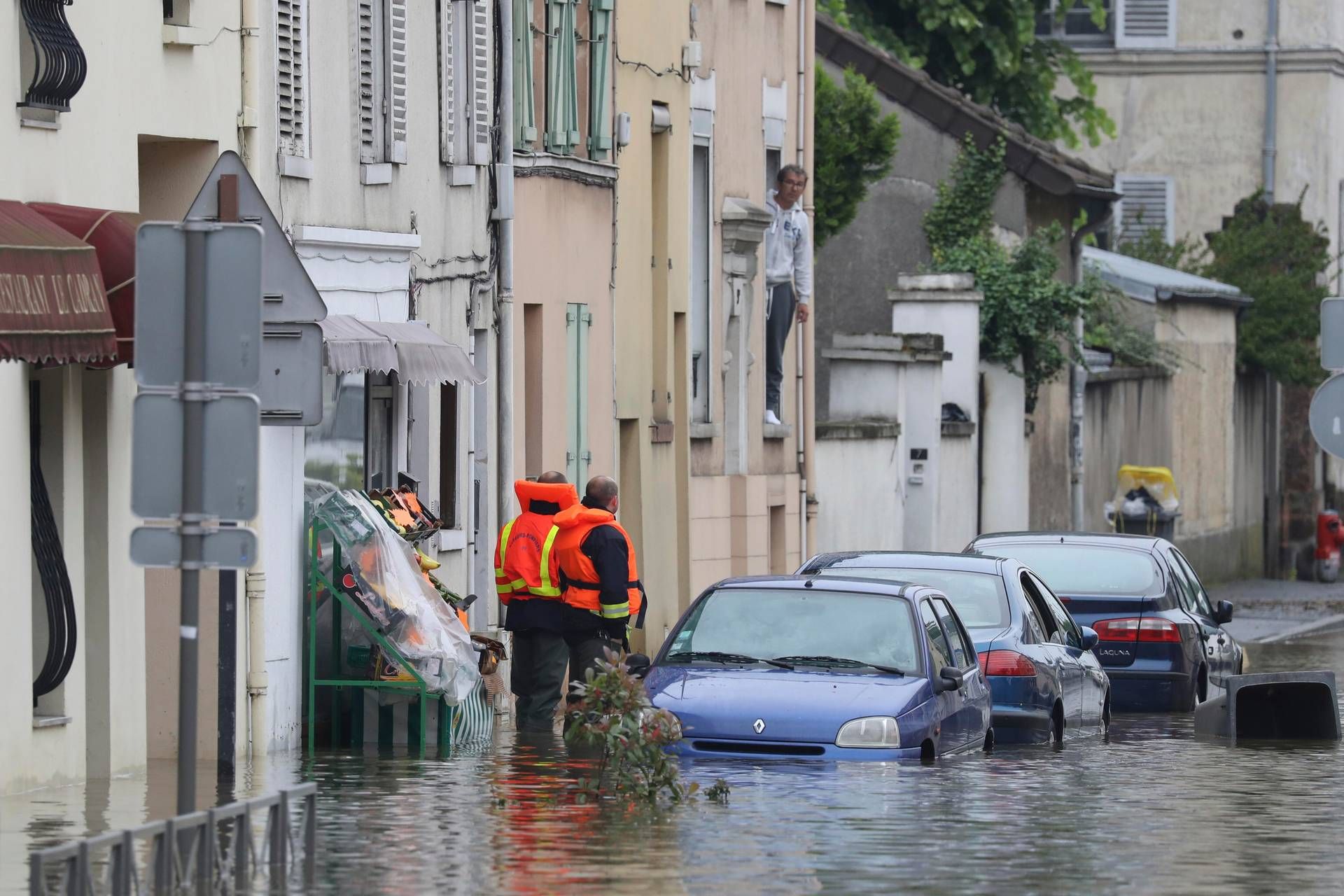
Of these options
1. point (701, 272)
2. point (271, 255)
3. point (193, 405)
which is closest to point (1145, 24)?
point (701, 272)

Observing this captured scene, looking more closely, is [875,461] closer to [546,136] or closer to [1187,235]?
[546,136]

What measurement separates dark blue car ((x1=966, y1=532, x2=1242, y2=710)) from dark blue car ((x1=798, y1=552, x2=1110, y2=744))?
279cm

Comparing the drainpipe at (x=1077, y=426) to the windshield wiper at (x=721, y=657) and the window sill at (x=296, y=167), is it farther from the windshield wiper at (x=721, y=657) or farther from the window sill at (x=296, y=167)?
the windshield wiper at (x=721, y=657)

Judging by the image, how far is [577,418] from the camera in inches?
983

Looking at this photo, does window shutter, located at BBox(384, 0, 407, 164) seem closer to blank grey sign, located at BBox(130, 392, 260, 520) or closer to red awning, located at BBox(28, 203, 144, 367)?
red awning, located at BBox(28, 203, 144, 367)

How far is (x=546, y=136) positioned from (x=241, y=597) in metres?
8.38

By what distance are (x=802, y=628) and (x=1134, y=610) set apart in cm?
696

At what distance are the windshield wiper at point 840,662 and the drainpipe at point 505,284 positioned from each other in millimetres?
6920

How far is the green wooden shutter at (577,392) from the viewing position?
80.9 feet

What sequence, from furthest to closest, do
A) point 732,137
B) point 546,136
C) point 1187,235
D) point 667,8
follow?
point 1187,235
point 732,137
point 667,8
point 546,136

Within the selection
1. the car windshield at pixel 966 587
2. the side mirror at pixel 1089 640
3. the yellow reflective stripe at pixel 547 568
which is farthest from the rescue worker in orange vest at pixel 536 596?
the side mirror at pixel 1089 640

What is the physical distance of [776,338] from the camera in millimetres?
31359

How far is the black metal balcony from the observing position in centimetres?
1446

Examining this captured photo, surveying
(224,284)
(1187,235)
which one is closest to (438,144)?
(224,284)
